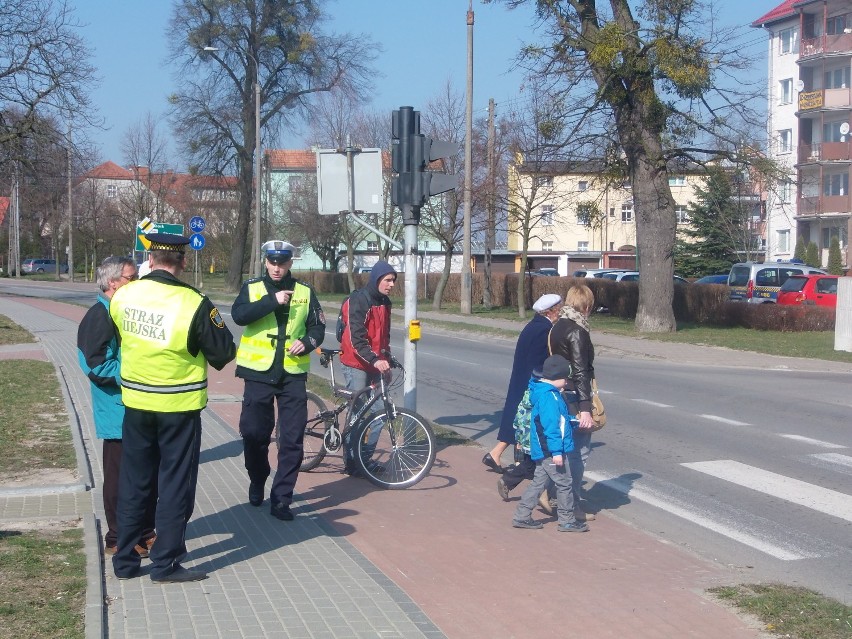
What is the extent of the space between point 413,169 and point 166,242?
435cm

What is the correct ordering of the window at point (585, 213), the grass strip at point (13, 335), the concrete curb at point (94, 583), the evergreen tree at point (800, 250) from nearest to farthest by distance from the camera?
1. the concrete curb at point (94, 583)
2. the grass strip at point (13, 335)
3. the window at point (585, 213)
4. the evergreen tree at point (800, 250)

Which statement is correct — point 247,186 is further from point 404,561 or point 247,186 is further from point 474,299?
point 404,561

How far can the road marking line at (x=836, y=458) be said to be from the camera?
9.82 m

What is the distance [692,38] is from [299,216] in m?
41.4

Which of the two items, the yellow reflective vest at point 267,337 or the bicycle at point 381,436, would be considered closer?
the yellow reflective vest at point 267,337

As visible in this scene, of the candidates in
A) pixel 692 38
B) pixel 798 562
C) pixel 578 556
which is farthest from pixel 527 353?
pixel 692 38

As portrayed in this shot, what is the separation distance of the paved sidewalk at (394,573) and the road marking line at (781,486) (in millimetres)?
1807

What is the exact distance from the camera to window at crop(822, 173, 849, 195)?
2256 inches

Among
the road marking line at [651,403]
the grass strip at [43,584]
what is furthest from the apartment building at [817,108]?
the grass strip at [43,584]

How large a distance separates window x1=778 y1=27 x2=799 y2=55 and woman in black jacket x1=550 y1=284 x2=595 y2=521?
58539mm

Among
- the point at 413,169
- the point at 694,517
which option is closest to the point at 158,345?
the point at 694,517

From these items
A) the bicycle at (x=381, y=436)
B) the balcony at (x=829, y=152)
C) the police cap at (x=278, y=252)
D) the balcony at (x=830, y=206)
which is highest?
the balcony at (x=829, y=152)

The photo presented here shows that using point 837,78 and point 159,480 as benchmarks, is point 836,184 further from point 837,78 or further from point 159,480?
point 159,480

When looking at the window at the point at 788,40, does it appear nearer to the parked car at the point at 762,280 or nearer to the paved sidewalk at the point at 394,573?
the parked car at the point at 762,280
